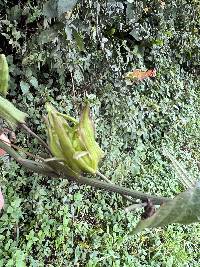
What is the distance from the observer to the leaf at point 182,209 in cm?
33

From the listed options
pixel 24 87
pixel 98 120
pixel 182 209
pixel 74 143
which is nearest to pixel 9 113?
pixel 74 143

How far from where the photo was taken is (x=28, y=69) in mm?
2117

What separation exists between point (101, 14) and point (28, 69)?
1.44ft

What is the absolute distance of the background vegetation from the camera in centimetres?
202

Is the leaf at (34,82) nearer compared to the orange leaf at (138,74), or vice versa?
the leaf at (34,82)

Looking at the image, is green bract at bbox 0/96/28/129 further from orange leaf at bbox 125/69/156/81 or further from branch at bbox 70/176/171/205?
orange leaf at bbox 125/69/156/81

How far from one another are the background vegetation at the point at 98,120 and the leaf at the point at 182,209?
3.50 ft

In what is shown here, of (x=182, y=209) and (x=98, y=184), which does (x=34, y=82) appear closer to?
(x=98, y=184)

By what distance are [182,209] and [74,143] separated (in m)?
0.16

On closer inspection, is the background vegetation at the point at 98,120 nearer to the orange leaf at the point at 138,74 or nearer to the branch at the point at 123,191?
the orange leaf at the point at 138,74

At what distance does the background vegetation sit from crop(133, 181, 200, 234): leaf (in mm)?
1067

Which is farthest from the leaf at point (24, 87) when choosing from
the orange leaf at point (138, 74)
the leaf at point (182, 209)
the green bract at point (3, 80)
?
the leaf at point (182, 209)

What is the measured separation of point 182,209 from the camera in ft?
1.08

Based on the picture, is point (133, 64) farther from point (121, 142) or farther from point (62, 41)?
point (62, 41)
